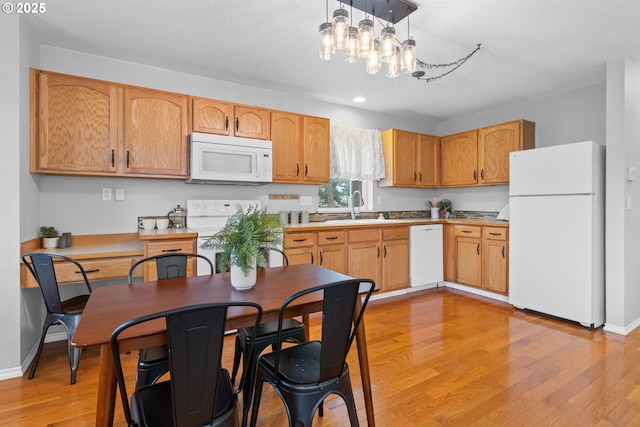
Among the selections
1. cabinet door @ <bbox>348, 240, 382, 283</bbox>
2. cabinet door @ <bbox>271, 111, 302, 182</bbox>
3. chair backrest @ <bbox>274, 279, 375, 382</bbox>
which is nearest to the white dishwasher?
cabinet door @ <bbox>348, 240, 382, 283</bbox>

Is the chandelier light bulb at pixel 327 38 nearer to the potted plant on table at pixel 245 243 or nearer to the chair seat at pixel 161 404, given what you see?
the potted plant on table at pixel 245 243

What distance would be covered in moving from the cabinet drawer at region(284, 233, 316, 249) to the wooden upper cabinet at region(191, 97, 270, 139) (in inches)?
41.3

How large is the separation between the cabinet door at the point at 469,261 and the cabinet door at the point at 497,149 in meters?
0.82

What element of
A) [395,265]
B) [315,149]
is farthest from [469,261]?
[315,149]

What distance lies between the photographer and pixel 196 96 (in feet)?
10.8

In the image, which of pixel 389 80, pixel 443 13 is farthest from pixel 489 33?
pixel 389 80

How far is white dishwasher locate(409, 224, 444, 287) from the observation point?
4305 mm

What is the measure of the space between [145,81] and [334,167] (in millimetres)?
2247

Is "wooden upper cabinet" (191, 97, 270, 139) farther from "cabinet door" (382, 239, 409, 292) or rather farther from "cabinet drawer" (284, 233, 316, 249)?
"cabinet door" (382, 239, 409, 292)

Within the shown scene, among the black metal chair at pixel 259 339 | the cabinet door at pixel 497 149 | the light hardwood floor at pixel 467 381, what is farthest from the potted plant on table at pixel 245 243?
the cabinet door at pixel 497 149

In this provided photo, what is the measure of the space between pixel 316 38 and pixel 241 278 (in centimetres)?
203

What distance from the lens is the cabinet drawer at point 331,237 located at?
3.61m

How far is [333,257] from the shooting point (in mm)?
3707

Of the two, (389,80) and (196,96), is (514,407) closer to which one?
(389,80)
